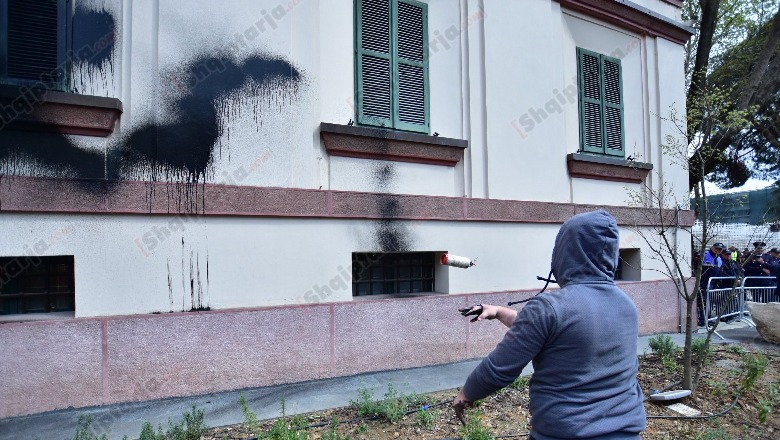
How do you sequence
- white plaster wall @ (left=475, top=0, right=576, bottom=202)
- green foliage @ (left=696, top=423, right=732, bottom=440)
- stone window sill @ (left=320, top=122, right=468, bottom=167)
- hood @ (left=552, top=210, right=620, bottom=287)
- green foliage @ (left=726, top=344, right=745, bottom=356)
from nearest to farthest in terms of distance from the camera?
hood @ (left=552, top=210, right=620, bottom=287) < green foliage @ (left=696, top=423, right=732, bottom=440) < stone window sill @ (left=320, top=122, right=468, bottom=167) < white plaster wall @ (left=475, top=0, right=576, bottom=202) < green foliage @ (left=726, top=344, right=745, bottom=356)

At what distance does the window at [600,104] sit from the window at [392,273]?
12.4 ft

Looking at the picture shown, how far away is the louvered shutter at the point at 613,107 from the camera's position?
8.84 metres

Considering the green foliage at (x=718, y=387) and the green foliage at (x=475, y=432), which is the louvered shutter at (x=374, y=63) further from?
the green foliage at (x=718, y=387)

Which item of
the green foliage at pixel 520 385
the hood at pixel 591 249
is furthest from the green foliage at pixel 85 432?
the green foliage at pixel 520 385

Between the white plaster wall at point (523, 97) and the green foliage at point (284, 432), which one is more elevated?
the white plaster wall at point (523, 97)

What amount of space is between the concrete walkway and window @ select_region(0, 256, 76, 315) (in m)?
1.03

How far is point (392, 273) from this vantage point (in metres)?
6.56

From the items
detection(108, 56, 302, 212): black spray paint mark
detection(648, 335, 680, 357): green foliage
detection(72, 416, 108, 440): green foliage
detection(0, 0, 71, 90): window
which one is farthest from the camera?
detection(648, 335, 680, 357): green foliage

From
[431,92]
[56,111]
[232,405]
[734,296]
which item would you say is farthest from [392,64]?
[734,296]

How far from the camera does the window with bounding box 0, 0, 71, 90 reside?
461 cm

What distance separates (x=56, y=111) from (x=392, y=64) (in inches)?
151

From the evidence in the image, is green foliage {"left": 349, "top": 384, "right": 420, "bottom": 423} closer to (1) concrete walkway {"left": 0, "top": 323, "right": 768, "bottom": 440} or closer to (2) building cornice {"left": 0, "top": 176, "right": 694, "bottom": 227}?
(1) concrete walkway {"left": 0, "top": 323, "right": 768, "bottom": 440}

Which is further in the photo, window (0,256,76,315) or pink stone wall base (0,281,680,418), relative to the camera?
window (0,256,76,315)

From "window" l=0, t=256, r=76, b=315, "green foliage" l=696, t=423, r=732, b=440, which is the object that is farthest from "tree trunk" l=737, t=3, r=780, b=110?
"window" l=0, t=256, r=76, b=315
